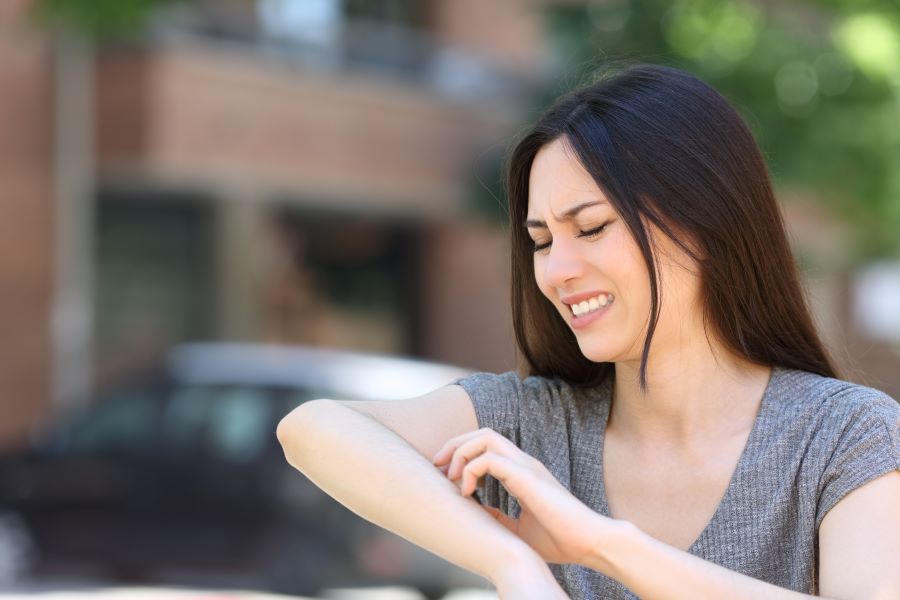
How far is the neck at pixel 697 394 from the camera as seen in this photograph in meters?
2.35

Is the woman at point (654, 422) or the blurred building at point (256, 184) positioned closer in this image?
the woman at point (654, 422)

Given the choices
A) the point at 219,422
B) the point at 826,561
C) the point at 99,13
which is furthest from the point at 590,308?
the point at 99,13

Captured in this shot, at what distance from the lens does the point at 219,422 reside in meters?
7.11

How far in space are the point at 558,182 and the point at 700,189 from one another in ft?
0.73

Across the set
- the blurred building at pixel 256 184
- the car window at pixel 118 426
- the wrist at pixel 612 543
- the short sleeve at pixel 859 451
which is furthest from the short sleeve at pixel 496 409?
the blurred building at pixel 256 184

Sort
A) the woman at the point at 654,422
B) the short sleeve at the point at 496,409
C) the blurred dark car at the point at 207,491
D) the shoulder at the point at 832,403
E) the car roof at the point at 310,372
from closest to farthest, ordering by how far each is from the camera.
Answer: the woman at the point at 654,422 < the shoulder at the point at 832,403 < the short sleeve at the point at 496,409 < the blurred dark car at the point at 207,491 < the car roof at the point at 310,372

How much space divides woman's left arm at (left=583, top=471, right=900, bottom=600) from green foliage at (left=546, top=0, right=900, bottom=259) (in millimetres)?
8234

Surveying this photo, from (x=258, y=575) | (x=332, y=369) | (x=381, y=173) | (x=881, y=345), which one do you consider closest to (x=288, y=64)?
(x=381, y=173)

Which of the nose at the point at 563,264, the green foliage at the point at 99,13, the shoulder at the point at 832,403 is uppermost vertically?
the green foliage at the point at 99,13

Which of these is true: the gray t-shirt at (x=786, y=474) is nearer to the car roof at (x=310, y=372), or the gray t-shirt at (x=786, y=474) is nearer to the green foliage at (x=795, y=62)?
the car roof at (x=310, y=372)

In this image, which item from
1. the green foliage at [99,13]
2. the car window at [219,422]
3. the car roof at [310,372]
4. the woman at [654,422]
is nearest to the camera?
the woman at [654,422]

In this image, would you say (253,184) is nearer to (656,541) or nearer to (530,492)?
(530,492)

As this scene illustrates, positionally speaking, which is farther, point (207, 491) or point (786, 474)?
point (207, 491)

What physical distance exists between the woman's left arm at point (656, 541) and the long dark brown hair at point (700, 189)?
1.03 ft
